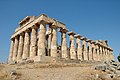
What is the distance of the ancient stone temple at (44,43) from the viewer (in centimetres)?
2908

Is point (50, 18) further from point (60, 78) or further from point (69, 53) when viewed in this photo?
point (60, 78)

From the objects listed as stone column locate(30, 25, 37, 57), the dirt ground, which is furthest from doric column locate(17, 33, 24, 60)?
the dirt ground

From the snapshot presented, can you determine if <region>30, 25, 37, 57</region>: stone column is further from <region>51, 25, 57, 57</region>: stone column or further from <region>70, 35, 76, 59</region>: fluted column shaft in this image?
<region>70, 35, 76, 59</region>: fluted column shaft

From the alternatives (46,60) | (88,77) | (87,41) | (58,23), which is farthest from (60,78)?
(87,41)

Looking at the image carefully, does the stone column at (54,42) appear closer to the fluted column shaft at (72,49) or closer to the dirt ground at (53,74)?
the fluted column shaft at (72,49)

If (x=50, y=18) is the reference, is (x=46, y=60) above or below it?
below

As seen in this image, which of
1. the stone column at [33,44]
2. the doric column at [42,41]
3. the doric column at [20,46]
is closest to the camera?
the doric column at [42,41]

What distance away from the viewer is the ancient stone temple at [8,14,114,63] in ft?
95.4

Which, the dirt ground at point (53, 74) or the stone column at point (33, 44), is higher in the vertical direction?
the stone column at point (33, 44)

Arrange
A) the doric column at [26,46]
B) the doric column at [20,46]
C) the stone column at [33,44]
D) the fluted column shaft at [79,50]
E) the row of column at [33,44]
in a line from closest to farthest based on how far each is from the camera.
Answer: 1. the row of column at [33,44]
2. the stone column at [33,44]
3. the doric column at [26,46]
4. the doric column at [20,46]
5. the fluted column shaft at [79,50]

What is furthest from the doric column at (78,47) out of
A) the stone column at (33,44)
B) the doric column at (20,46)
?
the doric column at (20,46)

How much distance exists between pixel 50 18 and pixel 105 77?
67.7ft

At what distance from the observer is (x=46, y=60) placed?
25406mm

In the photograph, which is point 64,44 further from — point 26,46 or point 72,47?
point 26,46
